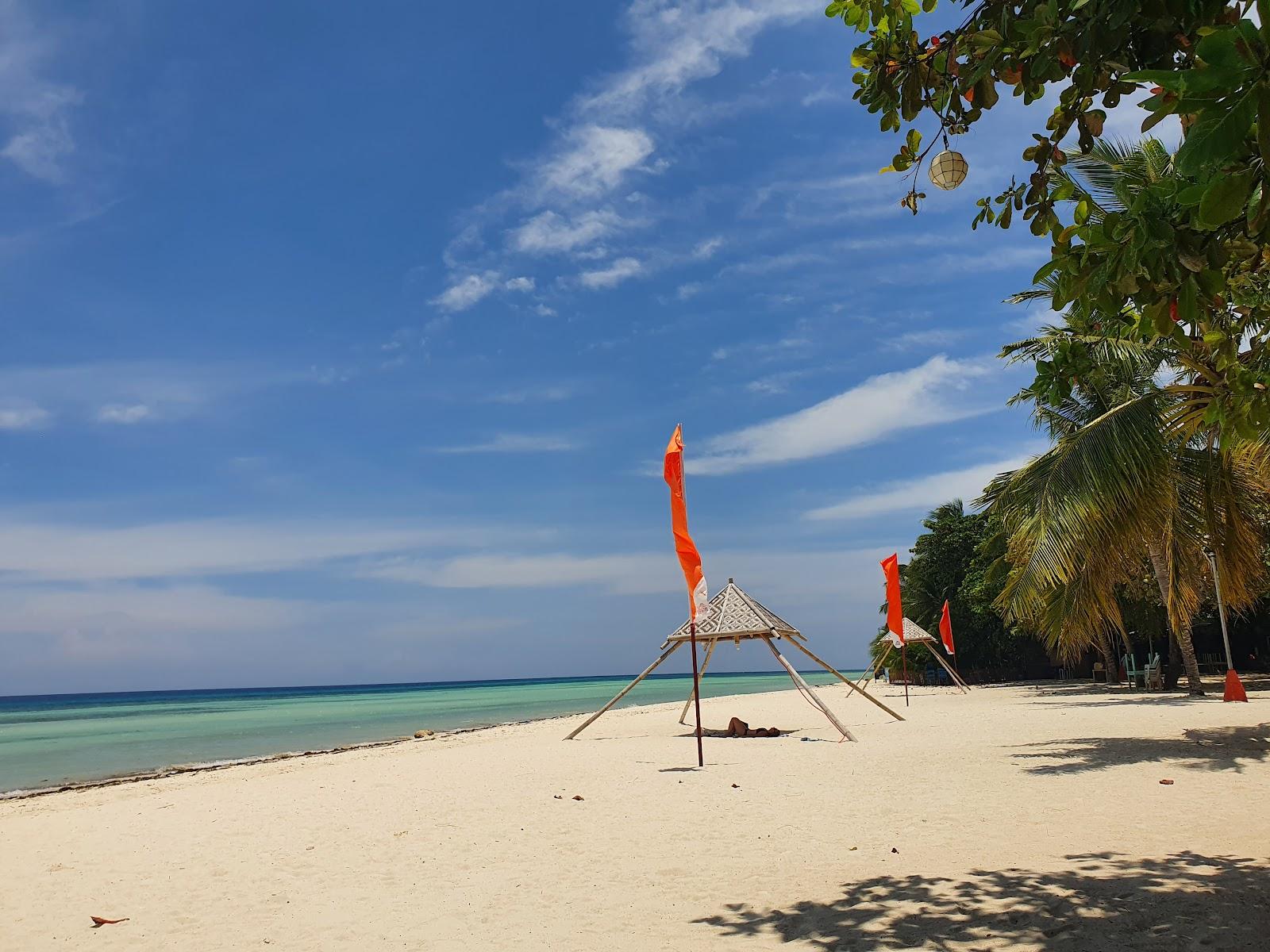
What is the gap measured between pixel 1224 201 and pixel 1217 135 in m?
0.18

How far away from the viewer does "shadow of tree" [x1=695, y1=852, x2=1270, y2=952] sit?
4250 mm

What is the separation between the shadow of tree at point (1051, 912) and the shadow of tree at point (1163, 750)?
4112mm

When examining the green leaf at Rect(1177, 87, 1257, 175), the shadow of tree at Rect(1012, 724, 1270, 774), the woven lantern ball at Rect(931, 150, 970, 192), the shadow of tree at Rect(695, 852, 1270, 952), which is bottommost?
the shadow of tree at Rect(1012, 724, 1270, 774)

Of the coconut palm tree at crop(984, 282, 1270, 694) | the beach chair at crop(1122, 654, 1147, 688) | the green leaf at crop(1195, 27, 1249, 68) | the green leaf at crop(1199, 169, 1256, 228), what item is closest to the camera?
the green leaf at crop(1195, 27, 1249, 68)

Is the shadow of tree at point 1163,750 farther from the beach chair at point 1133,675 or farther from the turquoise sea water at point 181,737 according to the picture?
the turquoise sea water at point 181,737

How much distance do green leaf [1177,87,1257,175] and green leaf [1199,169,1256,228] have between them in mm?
92

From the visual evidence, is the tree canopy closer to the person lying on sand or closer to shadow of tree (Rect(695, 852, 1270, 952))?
shadow of tree (Rect(695, 852, 1270, 952))

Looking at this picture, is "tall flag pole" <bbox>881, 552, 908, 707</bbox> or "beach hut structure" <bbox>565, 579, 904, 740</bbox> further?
"tall flag pole" <bbox>881, 552, 908, 707</bbox>

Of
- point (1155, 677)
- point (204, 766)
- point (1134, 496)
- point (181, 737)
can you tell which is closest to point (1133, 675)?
point (1155, 677)

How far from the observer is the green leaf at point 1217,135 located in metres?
1.78

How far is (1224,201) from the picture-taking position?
193 centimetres

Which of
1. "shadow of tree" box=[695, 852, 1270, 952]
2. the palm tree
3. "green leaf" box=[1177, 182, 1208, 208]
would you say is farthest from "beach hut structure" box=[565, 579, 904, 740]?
"green leaf" box=[1177, 182, 1208, 208]

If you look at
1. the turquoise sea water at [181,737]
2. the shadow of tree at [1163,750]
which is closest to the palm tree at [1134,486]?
the shadow of tree at [1163,750]

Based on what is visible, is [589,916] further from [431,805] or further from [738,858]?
[431,805]
